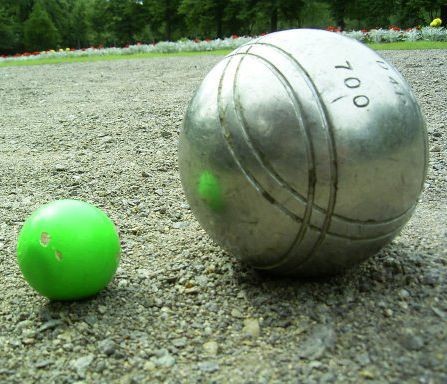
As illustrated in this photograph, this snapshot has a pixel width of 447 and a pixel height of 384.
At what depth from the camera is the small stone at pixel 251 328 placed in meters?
3.08

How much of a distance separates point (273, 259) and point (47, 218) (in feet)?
4.55

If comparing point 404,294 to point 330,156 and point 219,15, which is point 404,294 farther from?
point 219,15

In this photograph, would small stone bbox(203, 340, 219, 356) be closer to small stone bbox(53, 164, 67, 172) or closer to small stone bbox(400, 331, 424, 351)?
small stone bbox(400, 331, 424, 351)

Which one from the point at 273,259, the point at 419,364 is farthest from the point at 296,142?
the point at 419,364

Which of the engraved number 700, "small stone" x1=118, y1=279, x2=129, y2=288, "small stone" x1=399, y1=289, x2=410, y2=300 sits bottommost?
"small stone" x1=118, y1=279, x2=129, y2=288

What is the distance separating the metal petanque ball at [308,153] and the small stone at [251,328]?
370 millimetres

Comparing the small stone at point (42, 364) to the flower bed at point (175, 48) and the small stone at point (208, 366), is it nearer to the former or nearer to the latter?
the small stone at point (208, 366)

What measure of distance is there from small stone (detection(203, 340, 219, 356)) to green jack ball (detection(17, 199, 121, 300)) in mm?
816

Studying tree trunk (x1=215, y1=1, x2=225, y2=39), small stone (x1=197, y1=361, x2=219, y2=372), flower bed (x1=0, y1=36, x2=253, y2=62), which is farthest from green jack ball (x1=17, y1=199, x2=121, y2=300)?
tree trunk (x1=215, y1=1, x2=225, y2=39)

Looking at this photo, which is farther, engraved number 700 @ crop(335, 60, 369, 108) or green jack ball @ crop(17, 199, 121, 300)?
green jack ball @ crop(17, 199, 121, 300)

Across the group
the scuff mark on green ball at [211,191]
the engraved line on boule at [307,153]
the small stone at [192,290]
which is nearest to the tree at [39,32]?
the small stone at [192,290]

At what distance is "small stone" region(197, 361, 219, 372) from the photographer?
280 centimetres

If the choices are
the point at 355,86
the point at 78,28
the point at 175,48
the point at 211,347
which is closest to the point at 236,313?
the point at 211,347

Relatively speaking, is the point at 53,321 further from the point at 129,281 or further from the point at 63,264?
the point at 129,281
